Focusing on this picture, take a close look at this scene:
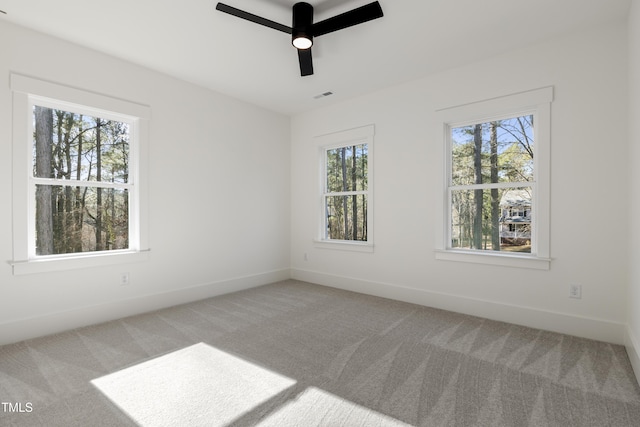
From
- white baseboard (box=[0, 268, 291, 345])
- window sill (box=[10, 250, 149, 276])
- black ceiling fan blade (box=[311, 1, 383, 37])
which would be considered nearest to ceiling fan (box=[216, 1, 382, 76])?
black ceiling fan blade (box=[311, 1, 383, 37])

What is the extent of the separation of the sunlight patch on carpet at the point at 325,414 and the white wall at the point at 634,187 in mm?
1775

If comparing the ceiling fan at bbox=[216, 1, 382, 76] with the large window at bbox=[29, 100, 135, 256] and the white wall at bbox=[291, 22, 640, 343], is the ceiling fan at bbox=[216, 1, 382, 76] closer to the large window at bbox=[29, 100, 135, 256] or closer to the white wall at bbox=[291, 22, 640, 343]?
the white wall at bbox=[291, 22, 640, 343]

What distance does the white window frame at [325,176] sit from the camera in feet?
13.8

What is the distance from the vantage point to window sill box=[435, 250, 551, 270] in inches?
117

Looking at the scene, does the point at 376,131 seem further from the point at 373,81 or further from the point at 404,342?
the point at 404,342

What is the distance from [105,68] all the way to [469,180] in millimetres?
3960

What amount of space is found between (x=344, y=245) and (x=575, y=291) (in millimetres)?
2548

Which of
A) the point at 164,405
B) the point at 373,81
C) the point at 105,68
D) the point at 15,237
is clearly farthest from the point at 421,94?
the point at 15,237

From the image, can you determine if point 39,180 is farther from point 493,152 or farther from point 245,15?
point 493,152

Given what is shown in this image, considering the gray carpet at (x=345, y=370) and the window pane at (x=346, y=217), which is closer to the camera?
the gray carpet at (x=345, y=370)

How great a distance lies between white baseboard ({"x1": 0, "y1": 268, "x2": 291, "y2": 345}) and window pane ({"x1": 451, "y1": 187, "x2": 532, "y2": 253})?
9.36 feet

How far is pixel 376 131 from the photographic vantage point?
13.6 feet

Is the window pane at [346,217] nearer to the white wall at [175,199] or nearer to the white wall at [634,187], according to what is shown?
the white wall at [175,199]

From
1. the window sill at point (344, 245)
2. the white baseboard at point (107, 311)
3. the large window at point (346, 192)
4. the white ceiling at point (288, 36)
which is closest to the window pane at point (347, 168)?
the large window at point (346, 192)
